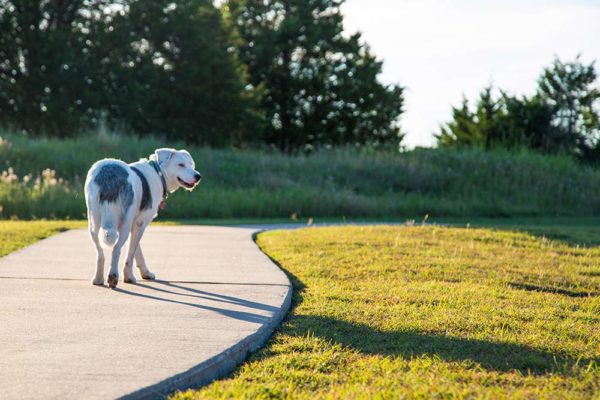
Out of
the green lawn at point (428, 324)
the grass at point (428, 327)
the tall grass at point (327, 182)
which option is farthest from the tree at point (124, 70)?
the grass at point (428, 327)

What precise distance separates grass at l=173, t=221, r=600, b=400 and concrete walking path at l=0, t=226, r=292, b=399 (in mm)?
229

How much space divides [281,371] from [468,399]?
1.28 m

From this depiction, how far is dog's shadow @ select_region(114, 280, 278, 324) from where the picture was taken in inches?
283

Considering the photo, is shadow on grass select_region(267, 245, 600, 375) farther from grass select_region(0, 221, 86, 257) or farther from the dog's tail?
grass select_region(0, 221, 86, 257)

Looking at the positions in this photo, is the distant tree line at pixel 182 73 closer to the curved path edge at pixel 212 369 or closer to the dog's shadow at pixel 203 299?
the dog's shadow at pixel 203 299

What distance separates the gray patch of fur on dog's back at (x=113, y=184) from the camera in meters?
8.36

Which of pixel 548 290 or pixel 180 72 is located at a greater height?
pixel 180 72

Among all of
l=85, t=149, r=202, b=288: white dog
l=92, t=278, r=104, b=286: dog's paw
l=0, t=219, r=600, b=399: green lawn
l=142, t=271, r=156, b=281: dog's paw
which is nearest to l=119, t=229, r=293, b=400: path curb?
l=0, t=219, r=600, b=399: green lawn

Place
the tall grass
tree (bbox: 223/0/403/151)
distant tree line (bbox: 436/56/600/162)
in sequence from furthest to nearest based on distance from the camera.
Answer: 1. tree (bbox: 223/0/403/151)
2. distant tree line (bbox: 436/56/600/162)
3. the tall grass

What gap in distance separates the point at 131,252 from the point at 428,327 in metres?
3.47

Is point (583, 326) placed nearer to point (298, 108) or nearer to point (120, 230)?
point (120, 230)

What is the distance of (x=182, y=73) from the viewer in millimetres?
42625

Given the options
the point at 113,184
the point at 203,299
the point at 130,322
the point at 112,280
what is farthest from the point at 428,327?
the point at 113,184

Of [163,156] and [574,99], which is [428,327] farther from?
[574,99]
